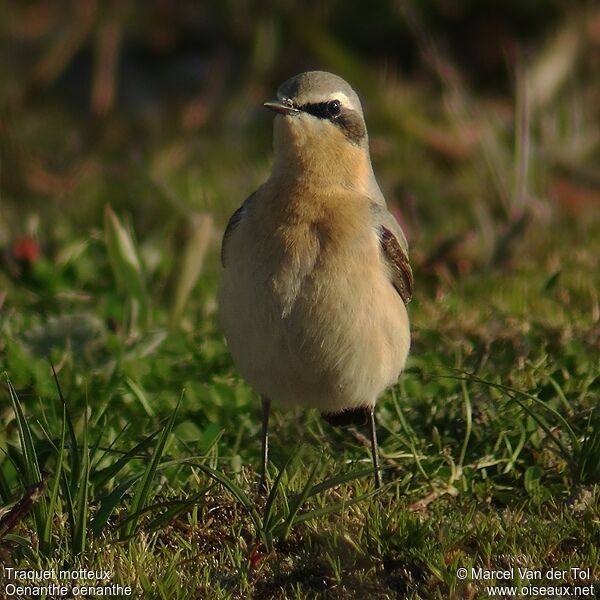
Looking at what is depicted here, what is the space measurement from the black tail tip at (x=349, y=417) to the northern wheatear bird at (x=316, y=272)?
0.08 m

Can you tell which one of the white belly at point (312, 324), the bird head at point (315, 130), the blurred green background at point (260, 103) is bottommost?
the blurred green background at point (260, 103)

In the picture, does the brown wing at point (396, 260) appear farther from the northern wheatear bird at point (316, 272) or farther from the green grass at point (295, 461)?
the green grass at point (295, 461)

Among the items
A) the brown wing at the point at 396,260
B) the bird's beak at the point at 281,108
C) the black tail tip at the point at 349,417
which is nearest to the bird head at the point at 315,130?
the bird's beak at the point at 281,108

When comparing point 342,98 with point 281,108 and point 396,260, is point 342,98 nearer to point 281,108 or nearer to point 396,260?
point 281,108

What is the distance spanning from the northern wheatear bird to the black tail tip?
77 mm

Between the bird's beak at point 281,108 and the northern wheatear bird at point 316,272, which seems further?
the bird's beak at point 281,108

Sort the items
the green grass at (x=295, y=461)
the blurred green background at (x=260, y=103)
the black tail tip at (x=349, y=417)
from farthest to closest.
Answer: the blurred green background at (x=260, y=103), the black tail tip at (x=349, y=417), the green grass at (x=295, y=461)

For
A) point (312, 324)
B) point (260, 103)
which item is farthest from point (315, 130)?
point (260, 103)

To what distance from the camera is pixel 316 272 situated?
4.00m

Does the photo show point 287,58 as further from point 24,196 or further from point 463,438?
point 463,438

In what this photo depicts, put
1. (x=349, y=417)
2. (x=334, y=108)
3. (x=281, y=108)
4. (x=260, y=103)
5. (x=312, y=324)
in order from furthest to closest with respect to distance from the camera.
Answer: (x=260, y=103), (x=349, y=417), (x=334, y=108), (x=281, y=108), (x=312, y=324)

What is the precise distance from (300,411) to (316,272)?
3.67ft

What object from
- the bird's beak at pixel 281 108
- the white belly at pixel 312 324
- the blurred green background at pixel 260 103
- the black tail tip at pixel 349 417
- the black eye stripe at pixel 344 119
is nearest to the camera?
the white belly at pixel 312 324

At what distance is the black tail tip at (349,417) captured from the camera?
Answer: 451 centimetres
